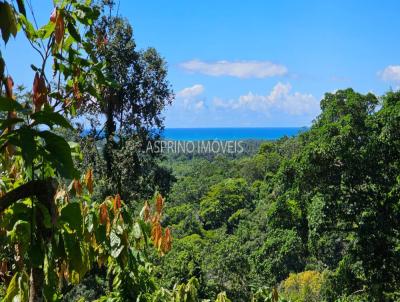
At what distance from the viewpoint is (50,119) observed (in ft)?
2.18

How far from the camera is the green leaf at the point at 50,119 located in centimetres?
65

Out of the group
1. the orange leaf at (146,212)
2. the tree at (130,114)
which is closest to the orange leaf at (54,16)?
the orange leaf at (146,212)

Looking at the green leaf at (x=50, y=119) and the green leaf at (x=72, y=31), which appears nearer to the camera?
the green leaf at (x=50, y=119)

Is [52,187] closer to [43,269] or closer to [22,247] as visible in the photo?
[43,269]

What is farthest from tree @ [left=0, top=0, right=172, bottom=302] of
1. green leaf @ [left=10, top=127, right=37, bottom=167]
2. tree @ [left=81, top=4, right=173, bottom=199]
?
tree @ [left=81, top=4, right=173, bottom=199]

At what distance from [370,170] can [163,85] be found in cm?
394

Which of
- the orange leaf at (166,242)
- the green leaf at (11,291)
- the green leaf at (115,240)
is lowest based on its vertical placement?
the orange leaf at (166,242)

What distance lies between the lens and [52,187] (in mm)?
748

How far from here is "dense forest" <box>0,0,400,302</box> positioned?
0.80m

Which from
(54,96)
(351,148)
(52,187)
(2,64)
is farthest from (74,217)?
(351,148)

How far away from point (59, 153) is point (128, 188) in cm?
765

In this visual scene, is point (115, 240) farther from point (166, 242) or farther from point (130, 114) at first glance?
point (130, 114)

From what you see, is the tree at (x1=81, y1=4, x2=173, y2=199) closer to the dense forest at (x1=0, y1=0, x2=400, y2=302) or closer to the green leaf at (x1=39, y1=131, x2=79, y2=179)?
the dense forest at (x1=0, y1=0, x2=400, y2=302)

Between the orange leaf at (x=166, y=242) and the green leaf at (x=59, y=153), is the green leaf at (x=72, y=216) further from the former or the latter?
the orange leaf at (x=166, y=242)
